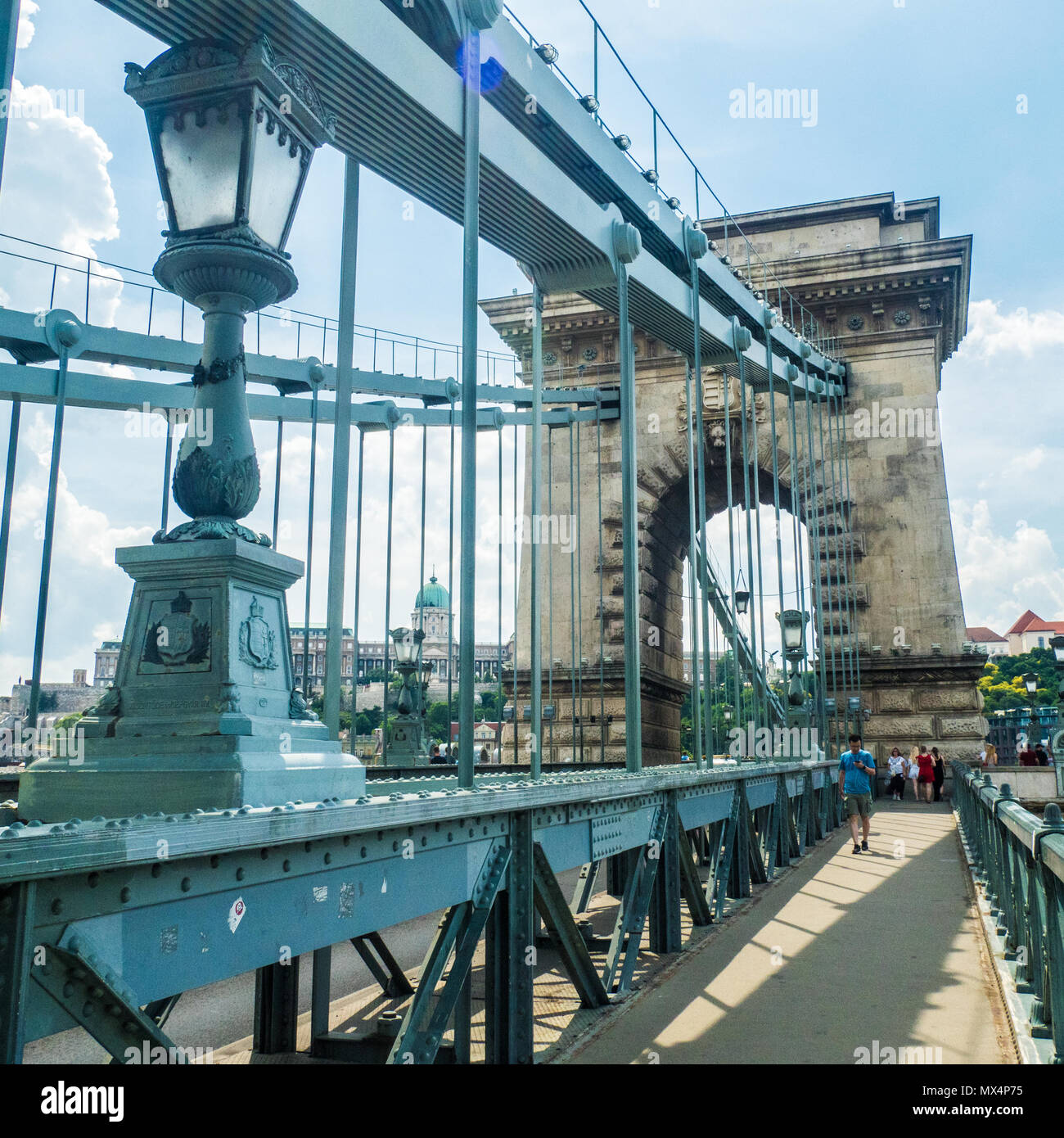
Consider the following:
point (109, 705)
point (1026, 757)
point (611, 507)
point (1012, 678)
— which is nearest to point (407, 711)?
point (611, 507)

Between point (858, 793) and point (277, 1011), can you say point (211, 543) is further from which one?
point (858, 793)

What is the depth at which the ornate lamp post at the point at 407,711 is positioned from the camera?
1488 centimetres

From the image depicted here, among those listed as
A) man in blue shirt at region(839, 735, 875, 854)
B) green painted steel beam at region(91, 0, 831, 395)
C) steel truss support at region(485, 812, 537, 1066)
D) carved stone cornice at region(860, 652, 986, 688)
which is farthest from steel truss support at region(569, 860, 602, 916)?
carved stone cornice at region(860, 652, 986, 688)

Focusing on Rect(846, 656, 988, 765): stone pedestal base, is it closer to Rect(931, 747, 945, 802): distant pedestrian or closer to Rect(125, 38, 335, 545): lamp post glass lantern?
Rect(931, 747, 945, 802): distant pedestrian

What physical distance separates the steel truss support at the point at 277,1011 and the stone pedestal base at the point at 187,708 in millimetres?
2480

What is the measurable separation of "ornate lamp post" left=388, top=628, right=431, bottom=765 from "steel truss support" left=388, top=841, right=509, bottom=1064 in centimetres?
1074

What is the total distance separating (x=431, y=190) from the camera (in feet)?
18.4

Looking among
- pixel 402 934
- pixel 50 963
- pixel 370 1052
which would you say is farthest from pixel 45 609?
pixel 402 934

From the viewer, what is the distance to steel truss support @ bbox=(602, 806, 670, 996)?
592 cm

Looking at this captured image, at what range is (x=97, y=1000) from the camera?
2.15 m

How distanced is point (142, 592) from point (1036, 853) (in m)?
3.27

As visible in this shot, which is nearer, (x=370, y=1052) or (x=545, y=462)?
(x=370, y=1052)
